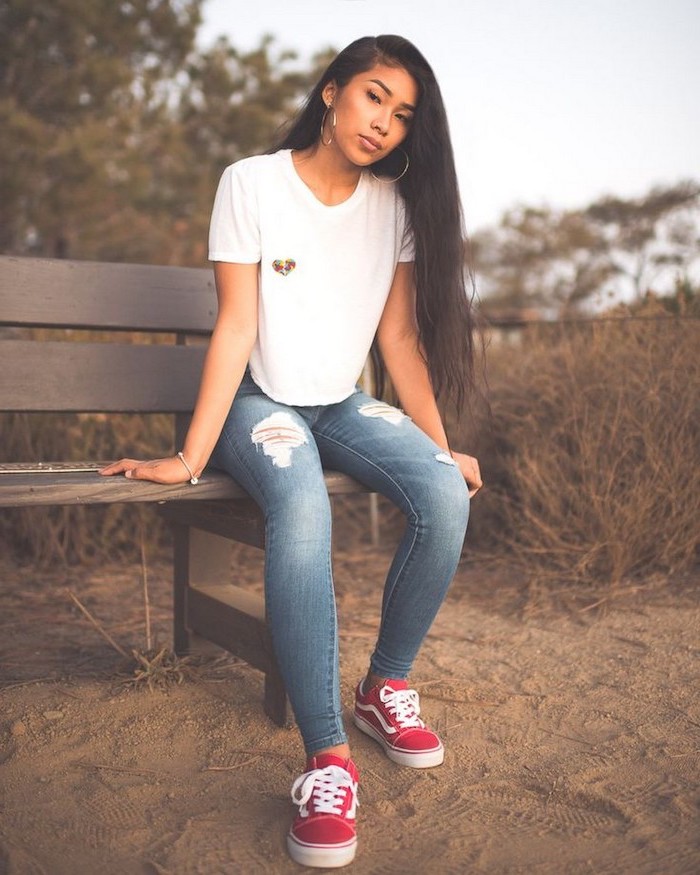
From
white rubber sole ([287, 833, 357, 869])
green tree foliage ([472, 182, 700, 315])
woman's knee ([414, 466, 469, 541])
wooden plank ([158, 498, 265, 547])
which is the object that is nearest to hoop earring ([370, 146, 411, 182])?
woman's knee ([414, 466, 469, 541])

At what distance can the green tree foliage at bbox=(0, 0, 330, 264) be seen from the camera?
10070mm

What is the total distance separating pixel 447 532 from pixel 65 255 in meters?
10.1

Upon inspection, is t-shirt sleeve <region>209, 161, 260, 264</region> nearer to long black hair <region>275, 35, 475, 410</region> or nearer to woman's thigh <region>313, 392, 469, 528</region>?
long black hair <region>275, 35, 475, 410</region>

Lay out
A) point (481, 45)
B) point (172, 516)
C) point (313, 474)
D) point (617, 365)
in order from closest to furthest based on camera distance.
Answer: point (313, 474) < point (172, 516) < point (617, 365) < point (481, 45)

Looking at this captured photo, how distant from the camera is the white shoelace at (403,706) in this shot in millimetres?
2111

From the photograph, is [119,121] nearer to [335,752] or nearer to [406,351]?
[406,351]

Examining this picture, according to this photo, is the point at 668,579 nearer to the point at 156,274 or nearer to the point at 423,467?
the point at 423,467

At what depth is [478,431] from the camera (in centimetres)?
409

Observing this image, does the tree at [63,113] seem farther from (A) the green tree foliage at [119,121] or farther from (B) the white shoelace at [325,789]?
(B) the white shoelace at [325,789]

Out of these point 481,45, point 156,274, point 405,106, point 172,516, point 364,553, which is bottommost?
point 364,553

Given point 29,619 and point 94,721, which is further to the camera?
point 29,619

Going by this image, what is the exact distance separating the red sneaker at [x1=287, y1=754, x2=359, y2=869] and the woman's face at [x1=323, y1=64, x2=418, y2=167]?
1458mm

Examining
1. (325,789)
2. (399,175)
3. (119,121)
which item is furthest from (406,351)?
(119,121)

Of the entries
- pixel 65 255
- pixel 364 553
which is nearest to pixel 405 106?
pixel 364 553
